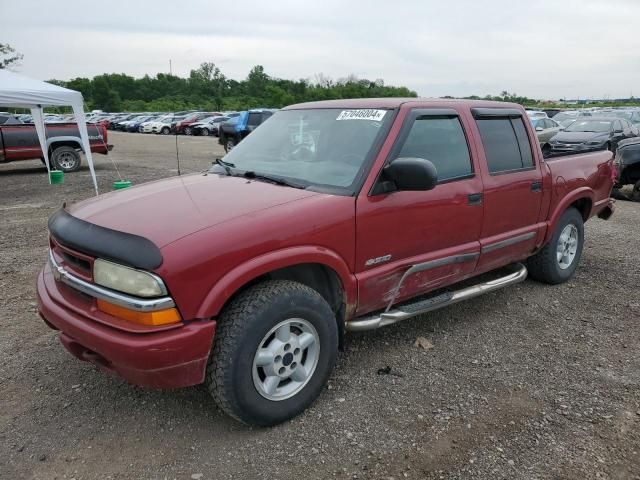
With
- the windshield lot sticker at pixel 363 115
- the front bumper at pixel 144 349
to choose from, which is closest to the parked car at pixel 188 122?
the windshield lot sticker at pixel 363 115

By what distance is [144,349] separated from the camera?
242cm

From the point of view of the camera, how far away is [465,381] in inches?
134

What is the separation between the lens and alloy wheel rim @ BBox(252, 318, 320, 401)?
280 cm

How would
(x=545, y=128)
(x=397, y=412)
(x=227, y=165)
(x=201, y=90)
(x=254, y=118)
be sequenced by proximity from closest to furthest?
(x=397, y=412), (x=227, y=165), (x=545, y=128), (x=254, y=118), (x=201, y=90)

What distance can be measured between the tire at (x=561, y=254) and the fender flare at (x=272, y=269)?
8.67 ft

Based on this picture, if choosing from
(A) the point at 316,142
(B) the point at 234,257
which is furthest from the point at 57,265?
(A) the point at 316,142

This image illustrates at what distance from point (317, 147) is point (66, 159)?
13.0 metres

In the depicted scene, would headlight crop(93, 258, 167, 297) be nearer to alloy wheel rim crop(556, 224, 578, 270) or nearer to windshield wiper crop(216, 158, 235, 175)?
windshield wiper crop(216, 158, 235, 175)

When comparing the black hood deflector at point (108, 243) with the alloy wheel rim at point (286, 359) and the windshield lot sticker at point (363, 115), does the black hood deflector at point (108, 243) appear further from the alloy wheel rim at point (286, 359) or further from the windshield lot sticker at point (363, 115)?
the windshield lot sticker at point (363, 115)

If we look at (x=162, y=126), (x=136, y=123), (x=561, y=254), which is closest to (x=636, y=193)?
(x=561, y=254)

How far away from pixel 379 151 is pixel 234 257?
126cm

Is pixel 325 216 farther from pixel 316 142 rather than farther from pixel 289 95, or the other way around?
pixel 289 95

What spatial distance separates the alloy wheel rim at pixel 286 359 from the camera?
280cm

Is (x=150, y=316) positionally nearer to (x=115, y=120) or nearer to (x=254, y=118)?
(x=254, y=118)
